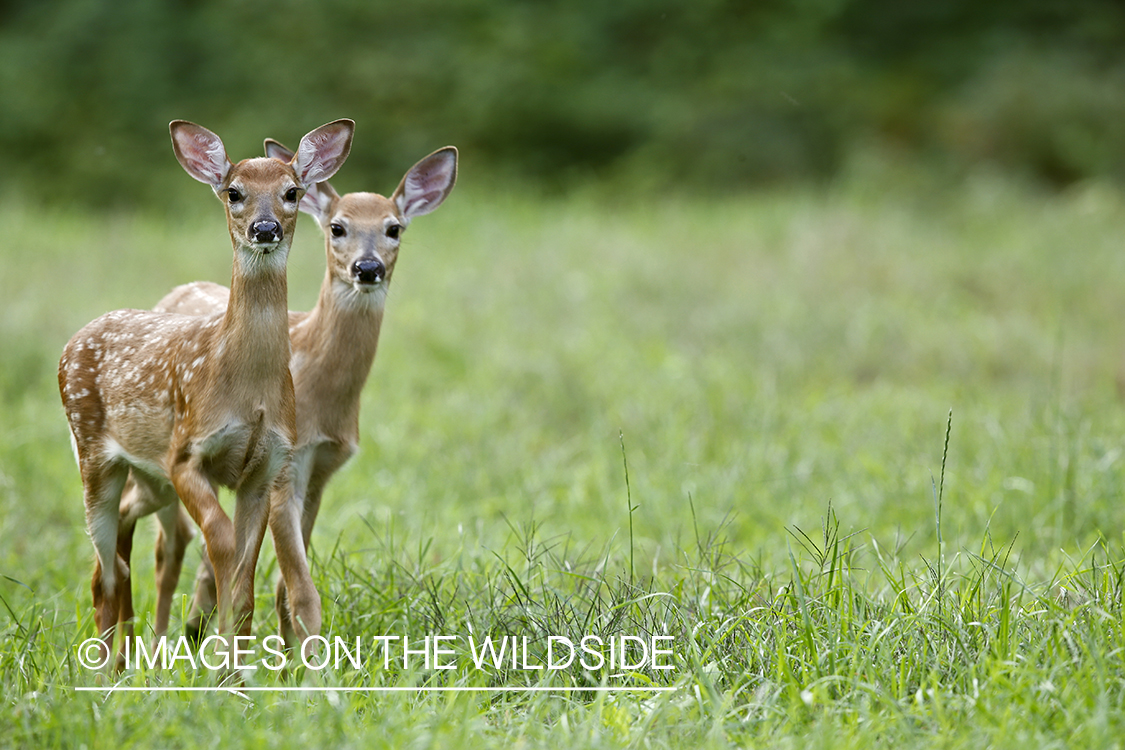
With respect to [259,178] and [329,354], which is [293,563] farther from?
[259,178]

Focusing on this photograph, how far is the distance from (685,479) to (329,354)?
2.49m

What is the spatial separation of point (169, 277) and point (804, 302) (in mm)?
5163

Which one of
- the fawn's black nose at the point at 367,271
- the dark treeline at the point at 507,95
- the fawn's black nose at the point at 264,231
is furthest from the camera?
the dark treeline at the point at 507,95

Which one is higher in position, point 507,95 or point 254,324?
point 507,95

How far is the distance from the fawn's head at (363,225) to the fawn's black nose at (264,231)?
57 cm

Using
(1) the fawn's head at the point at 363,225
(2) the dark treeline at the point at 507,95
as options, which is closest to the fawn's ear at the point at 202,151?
(1) the fawn's head at the point at 363,225

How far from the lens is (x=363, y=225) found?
395 cm

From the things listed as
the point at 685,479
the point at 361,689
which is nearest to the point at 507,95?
the point at 685,479

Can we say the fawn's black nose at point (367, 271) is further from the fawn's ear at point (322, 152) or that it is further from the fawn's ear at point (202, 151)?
the fawn's ear at point (202, 151)

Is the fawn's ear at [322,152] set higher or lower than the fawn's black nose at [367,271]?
higher

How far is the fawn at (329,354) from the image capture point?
382cm

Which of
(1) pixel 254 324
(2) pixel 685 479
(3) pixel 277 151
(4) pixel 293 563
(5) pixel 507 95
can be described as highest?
(5) pixel 507 95

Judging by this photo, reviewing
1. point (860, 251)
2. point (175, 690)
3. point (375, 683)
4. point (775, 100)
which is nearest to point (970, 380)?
point (860, 251)

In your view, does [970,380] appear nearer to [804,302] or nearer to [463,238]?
[804,302]
